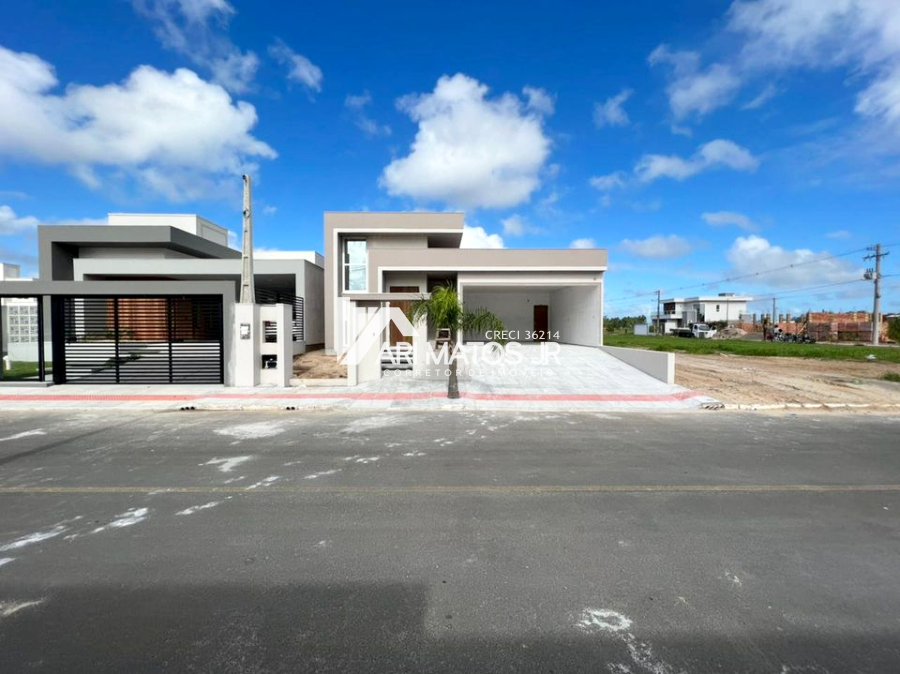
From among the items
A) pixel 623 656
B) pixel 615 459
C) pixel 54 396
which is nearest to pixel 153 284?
pixel 54 396

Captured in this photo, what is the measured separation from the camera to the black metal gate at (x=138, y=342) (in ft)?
43.8

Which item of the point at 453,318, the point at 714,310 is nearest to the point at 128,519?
the point at 453,318

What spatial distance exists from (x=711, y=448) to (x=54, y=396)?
15719 mm

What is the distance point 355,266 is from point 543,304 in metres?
12.0

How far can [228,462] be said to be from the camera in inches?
240

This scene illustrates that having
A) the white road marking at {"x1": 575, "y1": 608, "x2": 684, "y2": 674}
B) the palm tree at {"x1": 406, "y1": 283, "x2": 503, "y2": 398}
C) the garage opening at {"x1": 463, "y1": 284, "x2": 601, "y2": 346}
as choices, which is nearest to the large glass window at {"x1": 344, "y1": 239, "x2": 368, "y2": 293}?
the garage opening at {"x1": 463, "y1": 284, "x2": 601, "y2": 346}

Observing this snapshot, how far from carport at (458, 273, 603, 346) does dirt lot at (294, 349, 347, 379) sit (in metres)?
6.77

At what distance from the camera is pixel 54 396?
11484mm

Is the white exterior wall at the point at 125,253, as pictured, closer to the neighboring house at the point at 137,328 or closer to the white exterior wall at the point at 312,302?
the white exterior wall at the point at 312,302

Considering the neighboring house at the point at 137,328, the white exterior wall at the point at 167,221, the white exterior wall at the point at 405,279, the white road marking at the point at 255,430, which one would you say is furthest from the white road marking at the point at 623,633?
the white exterior wall at the point at 167,221

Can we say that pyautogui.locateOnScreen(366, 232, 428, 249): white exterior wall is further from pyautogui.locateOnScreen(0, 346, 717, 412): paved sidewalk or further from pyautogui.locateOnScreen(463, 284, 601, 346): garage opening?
pyautogui.locateOnScreen(0, 346, 717, 412): paved sidewalk

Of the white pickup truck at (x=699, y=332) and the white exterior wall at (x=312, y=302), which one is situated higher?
the white exterior wall at (x=312, y=302)

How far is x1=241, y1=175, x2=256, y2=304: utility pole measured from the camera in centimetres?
1356

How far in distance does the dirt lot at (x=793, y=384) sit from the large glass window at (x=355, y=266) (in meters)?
15.6
